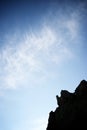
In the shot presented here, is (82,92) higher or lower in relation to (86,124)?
higher

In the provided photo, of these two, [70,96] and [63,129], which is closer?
[63,129]

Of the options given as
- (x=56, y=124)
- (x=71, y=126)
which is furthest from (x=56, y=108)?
(x=71, y=126)

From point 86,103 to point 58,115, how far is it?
46.9ft

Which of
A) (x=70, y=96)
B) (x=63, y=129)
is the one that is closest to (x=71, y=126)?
(x=63, y=129)

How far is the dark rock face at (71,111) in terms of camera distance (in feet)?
228

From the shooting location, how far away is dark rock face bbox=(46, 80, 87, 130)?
228ft

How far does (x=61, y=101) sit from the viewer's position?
82938 millimetres

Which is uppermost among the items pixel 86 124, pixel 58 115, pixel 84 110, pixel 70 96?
pixel 70 96

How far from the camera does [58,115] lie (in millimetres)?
77062

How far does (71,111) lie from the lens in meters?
72.8

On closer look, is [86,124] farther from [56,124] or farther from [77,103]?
[56,124]

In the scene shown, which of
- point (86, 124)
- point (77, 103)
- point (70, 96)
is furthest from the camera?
point (70, 96)

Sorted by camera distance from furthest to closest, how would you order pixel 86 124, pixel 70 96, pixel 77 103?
pixel 70 96 < pixel 77 103 < pixel 86 124

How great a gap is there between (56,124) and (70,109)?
929 centimetres
